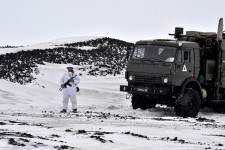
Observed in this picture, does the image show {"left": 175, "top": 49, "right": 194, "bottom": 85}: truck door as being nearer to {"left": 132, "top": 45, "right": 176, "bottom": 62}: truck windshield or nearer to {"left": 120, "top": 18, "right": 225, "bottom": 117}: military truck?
{"left": 120, "top": 18, "right": 225, "bottom": 117}: military truck

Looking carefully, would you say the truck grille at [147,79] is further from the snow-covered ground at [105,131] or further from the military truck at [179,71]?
the snow-covered ground at [105,131]

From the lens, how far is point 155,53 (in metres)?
16.5

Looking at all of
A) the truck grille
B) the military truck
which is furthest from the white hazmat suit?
the truck grille

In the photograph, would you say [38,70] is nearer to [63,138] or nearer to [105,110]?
[105,110]

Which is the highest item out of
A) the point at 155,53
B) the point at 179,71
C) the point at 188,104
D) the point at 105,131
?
the point at 155,53

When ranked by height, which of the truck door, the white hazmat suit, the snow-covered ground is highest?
the truck door

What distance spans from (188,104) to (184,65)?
140cm

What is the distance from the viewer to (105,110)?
18625mm

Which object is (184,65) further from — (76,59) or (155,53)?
(76,59)

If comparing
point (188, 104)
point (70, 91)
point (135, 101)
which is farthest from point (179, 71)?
point (70, 91)

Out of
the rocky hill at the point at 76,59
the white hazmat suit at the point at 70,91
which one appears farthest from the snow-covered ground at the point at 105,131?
the rocky hill at the point at 76,59

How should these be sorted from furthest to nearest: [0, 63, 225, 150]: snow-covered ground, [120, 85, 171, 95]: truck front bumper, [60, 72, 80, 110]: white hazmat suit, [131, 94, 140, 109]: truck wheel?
[131, 94, 140, 109]: truck wheel
[60, 72, 80, 110]: white hazmat suit
[120, 85, 171, 95]: truck front bumper
[0, 63, 225, 150]: snow-covered ground

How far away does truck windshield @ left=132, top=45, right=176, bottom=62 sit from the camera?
16.2 metres

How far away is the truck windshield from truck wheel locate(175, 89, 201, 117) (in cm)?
139
